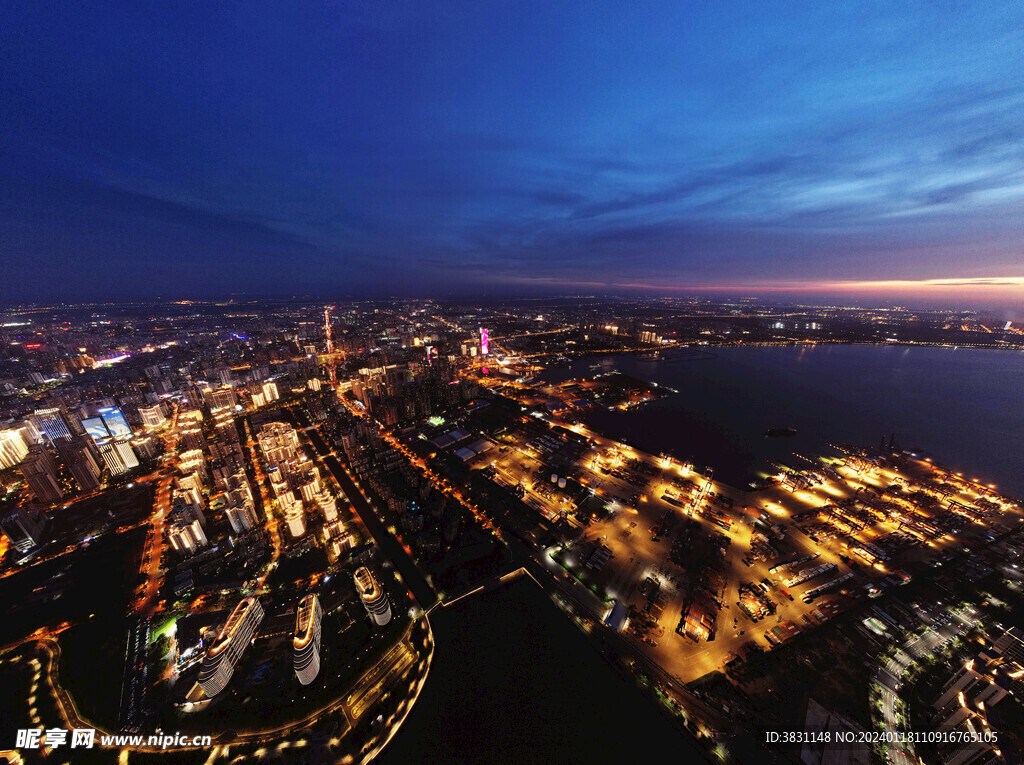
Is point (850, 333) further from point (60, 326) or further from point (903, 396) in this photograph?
point (60, 326)

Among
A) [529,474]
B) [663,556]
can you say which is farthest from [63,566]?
[663,556]

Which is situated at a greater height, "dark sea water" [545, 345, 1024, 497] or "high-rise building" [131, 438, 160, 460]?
"dark sea water" [545, 345, 1024, 497]

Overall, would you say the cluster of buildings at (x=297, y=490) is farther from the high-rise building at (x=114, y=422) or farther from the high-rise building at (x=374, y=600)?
the high-rise building at (x=114, y=422)

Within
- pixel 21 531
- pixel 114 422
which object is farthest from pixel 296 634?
pixel 114 422

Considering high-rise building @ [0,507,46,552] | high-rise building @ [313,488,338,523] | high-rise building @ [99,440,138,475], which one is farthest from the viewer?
high-rise building @ [99,440,138,475]

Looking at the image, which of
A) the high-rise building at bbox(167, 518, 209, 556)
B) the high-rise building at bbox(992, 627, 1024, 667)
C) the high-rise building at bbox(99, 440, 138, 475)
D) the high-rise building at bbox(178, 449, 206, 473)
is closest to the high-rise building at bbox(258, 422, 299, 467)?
the high-rise building at bbox(178, 449, 206, 473)

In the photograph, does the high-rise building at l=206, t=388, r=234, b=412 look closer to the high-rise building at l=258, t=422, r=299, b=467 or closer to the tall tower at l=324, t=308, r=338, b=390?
the tall tower at l=324, t=308, r=338, b=390
